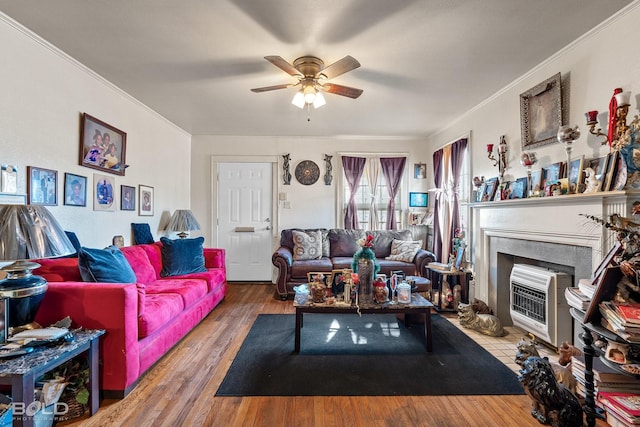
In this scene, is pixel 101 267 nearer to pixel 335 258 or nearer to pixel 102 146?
pixel 102 146

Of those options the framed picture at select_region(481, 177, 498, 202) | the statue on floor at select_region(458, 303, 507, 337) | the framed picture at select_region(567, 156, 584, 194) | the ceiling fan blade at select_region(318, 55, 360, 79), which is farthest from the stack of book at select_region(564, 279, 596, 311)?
the ceiling fan blade at select_region(318, 55, 360, 79)

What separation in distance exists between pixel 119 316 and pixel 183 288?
991 millimetres

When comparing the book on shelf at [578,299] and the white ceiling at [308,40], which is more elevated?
the white ceiling at [308,40]

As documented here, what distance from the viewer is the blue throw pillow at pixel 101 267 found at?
2.06 metres

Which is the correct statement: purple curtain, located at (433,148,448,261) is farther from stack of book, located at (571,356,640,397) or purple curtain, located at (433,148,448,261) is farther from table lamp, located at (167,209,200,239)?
table lamp, located at (167,209,200,239)

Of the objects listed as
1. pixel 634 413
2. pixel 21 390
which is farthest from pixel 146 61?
pixel 634 413

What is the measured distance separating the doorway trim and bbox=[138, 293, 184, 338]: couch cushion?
2459 mm

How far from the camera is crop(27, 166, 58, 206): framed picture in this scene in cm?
214

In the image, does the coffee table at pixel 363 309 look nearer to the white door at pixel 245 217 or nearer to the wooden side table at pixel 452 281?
the wooden side table at pixel 452 281

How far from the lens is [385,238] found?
15.2 ft

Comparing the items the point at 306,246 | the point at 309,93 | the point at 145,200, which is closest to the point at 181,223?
the point at 145,200

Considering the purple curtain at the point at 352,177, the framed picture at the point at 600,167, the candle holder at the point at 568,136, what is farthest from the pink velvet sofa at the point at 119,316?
the candle holder at the point at 568,136

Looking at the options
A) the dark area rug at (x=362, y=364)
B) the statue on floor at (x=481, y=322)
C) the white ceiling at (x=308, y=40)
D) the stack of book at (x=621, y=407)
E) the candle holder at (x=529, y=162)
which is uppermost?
the white ceiling at (x=308, y=40)

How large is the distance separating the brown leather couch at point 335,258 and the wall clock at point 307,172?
2.87ft
